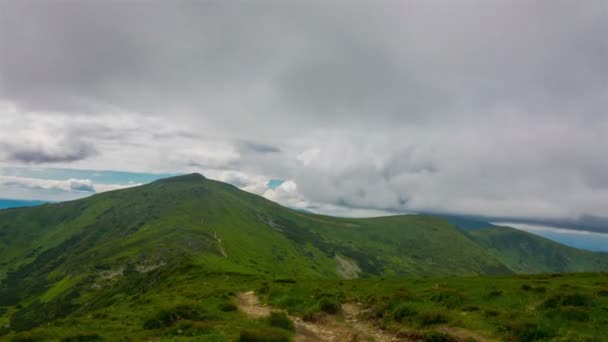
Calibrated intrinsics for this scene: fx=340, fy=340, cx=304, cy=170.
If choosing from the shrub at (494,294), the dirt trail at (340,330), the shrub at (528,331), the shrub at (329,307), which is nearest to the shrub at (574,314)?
the shrub at (528,331)

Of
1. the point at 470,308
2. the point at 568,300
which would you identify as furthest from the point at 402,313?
the point at 568,300

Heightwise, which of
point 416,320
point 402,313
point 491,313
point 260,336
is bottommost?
point 402,313

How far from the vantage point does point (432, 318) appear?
24969 millimetres

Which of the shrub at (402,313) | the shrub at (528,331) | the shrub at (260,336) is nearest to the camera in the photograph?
the shrub at (260,336)

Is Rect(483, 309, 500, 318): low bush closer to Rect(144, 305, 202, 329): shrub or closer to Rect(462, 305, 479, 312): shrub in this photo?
Rect(462, 305, 479, 312): shrub

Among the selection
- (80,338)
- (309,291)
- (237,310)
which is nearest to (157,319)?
(80,338)

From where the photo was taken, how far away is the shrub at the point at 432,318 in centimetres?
2488

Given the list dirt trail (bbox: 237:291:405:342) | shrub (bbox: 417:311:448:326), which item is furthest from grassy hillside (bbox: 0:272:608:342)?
dirt trail (bbox: 237:291:405:342)

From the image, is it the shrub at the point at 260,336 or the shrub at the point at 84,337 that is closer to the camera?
the shrub at the point at 260,336

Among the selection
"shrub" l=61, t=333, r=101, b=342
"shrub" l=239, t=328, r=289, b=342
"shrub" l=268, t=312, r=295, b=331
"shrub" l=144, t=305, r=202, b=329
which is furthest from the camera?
"shrub" l=144, t=305, r=202, b=329

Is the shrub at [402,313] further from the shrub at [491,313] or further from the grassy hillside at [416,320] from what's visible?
the shrub at [491,313]

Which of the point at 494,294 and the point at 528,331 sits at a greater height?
the point at 528,331

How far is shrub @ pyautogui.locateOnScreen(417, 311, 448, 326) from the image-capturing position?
24875 millimetres

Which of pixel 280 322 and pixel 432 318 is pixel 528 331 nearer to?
pixel 432 318
